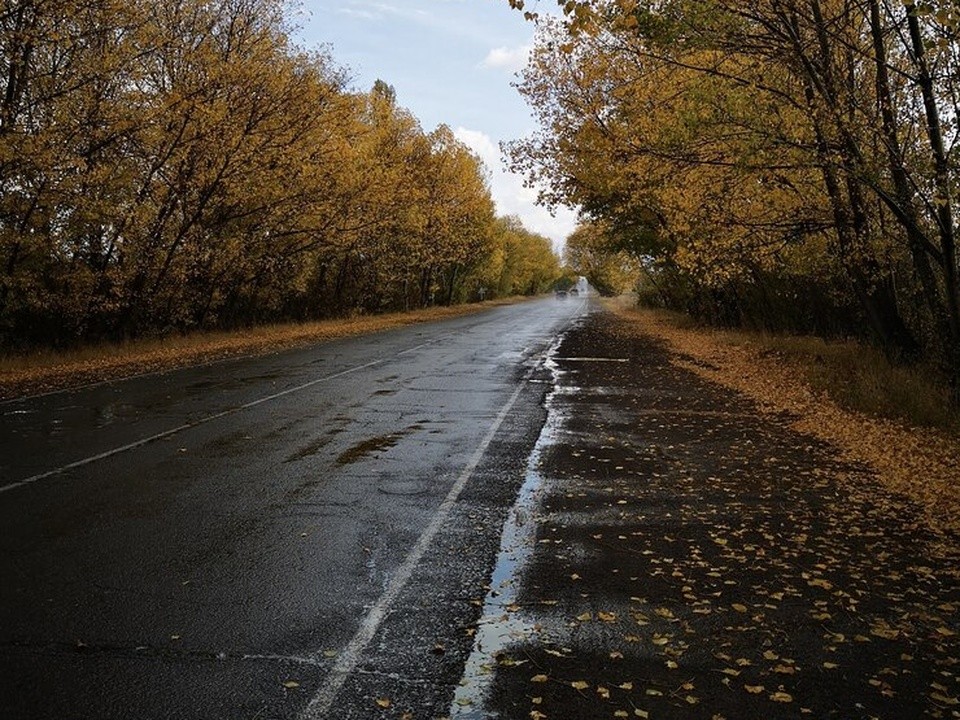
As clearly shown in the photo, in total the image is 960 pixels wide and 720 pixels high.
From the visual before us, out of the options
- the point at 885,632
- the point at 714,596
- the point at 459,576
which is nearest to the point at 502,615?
the point at 459,576

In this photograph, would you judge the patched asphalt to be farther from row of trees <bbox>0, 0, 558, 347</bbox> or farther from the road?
row of trees <bbox>0, 0, 558, 347</bbox>

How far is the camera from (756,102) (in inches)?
517

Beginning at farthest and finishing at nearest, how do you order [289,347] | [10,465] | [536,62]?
1. [536,62]
2. [289,347]
3. [10,465]

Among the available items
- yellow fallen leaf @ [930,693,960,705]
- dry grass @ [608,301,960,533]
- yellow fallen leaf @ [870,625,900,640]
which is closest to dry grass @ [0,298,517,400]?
dry grass @ [608,301,960,533]

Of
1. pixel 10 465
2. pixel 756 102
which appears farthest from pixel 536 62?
pixel 10 465

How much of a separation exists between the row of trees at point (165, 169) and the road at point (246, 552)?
26.5ft

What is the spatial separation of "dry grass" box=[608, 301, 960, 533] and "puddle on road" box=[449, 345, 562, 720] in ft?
11.6

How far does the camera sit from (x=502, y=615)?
4.57 m

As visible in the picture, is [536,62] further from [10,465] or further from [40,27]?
[10,465]

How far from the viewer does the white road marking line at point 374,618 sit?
3.59m

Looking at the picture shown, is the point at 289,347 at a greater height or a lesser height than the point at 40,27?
lesser

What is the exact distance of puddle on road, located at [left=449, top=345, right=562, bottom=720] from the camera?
12.0ft

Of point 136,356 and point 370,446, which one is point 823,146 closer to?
point 370,446

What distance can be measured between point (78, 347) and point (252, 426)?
41.6 ft
